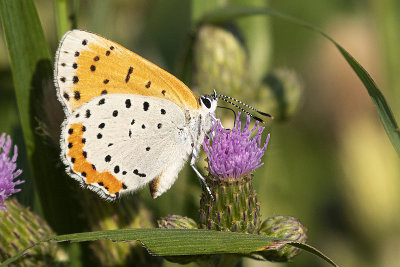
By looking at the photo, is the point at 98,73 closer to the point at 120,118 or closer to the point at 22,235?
the point at 120,118

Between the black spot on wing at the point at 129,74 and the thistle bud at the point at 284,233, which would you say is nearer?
the thistle bud at the point at 284,233

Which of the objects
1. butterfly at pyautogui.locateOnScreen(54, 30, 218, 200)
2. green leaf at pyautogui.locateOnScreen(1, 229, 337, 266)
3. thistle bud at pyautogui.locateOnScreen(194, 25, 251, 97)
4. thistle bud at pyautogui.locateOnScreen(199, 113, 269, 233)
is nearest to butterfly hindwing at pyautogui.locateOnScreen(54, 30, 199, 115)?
butterfly at pyautogui.locateOnScreen(54, 30, 218, 200)

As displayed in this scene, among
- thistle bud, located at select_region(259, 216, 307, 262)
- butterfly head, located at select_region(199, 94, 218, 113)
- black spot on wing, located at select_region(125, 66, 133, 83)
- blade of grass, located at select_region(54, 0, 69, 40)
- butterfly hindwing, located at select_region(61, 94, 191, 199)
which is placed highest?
blade of grass, located at select_region(54, 0, 69, 40)

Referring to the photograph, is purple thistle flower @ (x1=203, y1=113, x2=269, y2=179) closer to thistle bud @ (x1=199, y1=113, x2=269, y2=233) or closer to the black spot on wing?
thistle bud @ (x1=199, y1=113, x2=269, y2=233)

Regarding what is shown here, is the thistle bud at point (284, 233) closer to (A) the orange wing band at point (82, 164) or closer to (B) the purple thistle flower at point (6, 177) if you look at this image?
(A) the orange wing band at point (82, 164)

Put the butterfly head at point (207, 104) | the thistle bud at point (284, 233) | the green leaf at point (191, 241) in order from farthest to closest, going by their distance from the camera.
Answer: the butterfly head at point (207, 104)
the thistle bud at point (284, 233)
the green leaf at point (191, 241)

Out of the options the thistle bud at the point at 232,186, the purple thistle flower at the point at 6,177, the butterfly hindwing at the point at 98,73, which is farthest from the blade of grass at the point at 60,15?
the thistle bud at the point at 232,186
